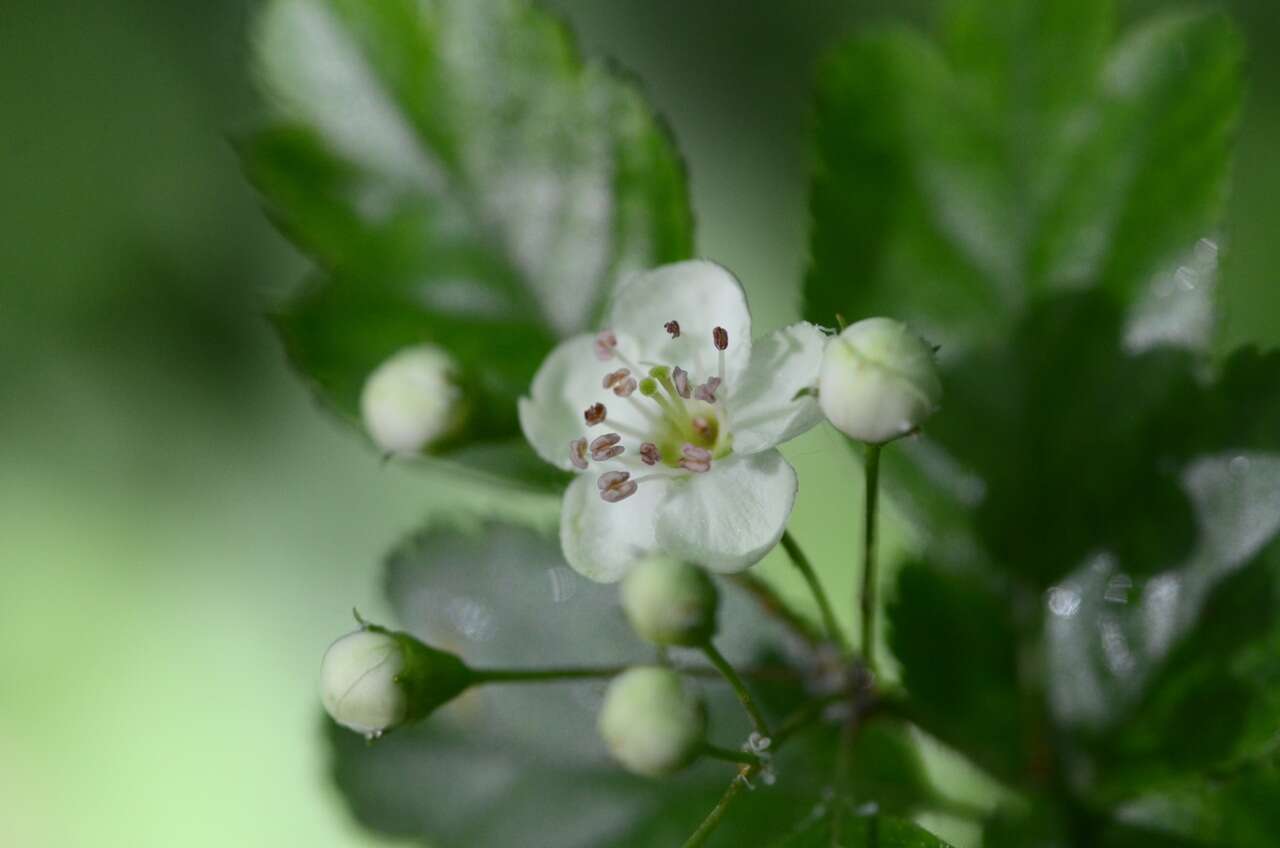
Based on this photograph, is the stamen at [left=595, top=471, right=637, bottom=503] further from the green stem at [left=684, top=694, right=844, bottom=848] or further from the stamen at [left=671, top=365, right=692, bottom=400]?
the green stem at [left=684, top=694, right=844, bottom=848]

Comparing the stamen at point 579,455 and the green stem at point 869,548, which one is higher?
the stamen at point 579,455

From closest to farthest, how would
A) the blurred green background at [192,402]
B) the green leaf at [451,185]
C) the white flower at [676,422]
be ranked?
the white flower at [676,422] < the green leaf at [451,185] < the blurred green background at [192,402]

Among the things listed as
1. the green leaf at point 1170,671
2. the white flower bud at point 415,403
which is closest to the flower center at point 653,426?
the white flower bud at point 415,403

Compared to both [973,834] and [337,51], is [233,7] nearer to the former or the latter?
[337,51]

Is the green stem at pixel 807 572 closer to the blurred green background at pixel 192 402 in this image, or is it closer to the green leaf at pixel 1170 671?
the green leaf at pixel 1170 671

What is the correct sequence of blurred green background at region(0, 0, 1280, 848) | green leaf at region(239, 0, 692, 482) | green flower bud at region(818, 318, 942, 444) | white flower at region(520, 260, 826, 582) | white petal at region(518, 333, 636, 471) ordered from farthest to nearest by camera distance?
1. blurred green background at region(0, 0, 1280, 848)
2. green leaf at region(239, 0, 692, 482)
3. white petal at region(518, 333, 636, 471)
4. white flower at region(520, 260, 826, 582)
5. green flower bud at region(818, 318, 942, 444)

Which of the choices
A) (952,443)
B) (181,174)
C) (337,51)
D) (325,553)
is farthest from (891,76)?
(181,174)

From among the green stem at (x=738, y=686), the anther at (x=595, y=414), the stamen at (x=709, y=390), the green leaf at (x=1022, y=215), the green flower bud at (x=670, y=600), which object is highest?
the green leaf at (x=1022, y=215)

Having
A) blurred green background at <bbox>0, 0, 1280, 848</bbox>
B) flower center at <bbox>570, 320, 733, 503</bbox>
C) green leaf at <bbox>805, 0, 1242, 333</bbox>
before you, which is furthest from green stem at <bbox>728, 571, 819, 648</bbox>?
blurred green background at <bbox>0, 0, 1280, 848</bbox>
